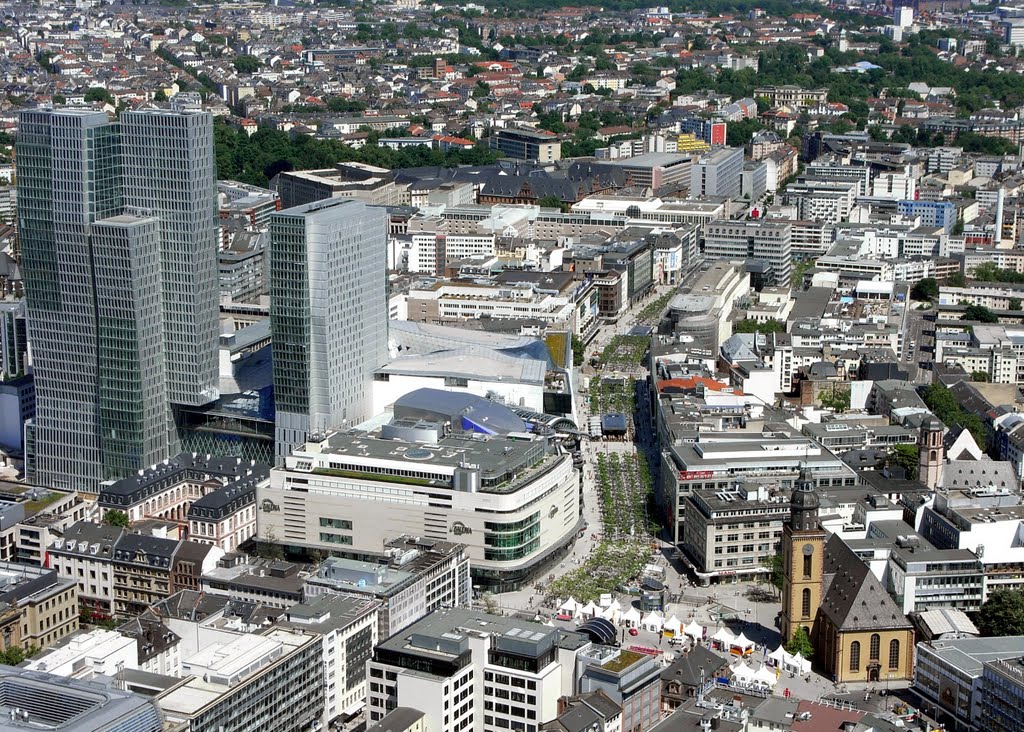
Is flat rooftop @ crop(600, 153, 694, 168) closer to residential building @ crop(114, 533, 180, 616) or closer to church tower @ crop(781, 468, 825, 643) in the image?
residential building @ crop(114, 533, 180, 616)

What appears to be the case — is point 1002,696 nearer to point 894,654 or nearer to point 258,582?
point 894,654

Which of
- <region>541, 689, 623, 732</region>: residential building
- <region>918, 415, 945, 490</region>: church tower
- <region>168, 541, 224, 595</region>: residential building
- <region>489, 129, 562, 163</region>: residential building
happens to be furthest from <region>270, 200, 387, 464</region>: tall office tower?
<region>489, 129, 562, 163</region>: residential building

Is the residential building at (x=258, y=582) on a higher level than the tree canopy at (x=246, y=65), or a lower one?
lower

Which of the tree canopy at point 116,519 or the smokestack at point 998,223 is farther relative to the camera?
the smokestack at point 998,223

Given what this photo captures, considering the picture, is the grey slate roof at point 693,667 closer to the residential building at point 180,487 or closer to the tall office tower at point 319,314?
the residential building at point 180,487

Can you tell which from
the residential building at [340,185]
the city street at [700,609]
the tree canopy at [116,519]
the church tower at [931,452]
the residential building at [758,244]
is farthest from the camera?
the residential building at [340,185]

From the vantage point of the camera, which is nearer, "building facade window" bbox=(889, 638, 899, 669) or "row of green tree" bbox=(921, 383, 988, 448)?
"building facade window" bbox=(889, 638, 899, 669)

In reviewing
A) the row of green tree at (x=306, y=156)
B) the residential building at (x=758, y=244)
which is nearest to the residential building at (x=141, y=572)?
the residential building at (x=758, y=244)
